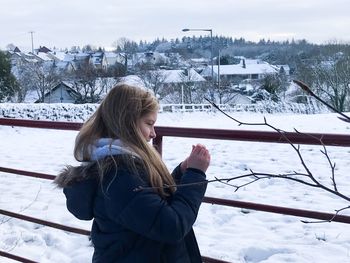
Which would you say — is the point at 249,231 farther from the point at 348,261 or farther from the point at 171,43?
the point at 171,43

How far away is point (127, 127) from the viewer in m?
1.86

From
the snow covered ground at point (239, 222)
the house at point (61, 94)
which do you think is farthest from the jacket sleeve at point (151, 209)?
the house at point (61, 94)

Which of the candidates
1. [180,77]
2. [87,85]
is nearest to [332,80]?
[87,85]

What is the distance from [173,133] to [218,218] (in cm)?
350

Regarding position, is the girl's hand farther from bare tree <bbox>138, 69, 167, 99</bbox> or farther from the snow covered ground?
bare tree <bbox>138, 69, 167, 99</bbox>

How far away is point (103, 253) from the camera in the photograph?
1853 millimetres

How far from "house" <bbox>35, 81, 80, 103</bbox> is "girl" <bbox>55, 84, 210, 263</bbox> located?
43654 mm

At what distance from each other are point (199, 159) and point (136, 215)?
275 millimetres

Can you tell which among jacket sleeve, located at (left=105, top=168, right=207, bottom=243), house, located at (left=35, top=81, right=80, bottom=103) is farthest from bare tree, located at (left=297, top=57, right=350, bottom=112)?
house, located at (left=35, top=81, right=80, bottom=103)

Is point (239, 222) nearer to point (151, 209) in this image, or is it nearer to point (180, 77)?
point (151, 209)

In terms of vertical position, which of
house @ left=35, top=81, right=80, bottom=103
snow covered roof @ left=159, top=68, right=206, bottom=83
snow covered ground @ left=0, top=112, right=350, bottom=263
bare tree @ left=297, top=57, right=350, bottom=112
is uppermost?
bare tree @ left=297, top=57, right=350, bottom=112

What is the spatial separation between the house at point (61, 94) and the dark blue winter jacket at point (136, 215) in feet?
143

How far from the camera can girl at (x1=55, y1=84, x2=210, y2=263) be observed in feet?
5.65

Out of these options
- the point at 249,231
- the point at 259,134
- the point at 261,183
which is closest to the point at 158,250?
the point at 259,134
